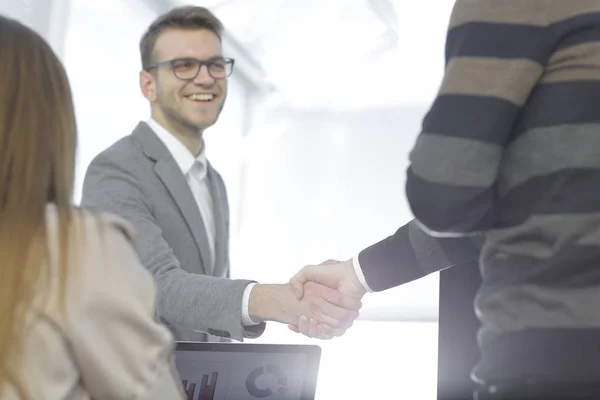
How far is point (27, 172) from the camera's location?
778 mm

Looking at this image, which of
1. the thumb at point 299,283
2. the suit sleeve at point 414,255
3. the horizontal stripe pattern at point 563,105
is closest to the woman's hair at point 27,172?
the horizontal stripe pattern at point 563,105

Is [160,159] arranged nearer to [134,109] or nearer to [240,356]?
[240,356]

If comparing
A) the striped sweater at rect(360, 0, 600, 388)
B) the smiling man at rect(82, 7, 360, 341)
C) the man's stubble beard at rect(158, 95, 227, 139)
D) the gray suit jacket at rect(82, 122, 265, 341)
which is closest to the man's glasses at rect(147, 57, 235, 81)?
the smiling man at rect(82, 7, 360, 341)

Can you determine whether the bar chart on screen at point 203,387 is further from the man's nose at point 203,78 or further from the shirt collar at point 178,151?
the man's nose at point 203,78

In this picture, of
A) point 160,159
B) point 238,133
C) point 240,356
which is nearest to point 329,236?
point 238,133

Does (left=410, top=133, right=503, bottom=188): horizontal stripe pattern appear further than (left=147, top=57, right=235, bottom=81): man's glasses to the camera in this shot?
No

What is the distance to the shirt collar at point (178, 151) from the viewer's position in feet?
7.00

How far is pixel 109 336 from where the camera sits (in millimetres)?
772

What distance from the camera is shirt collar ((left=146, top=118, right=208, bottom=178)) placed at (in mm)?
2133

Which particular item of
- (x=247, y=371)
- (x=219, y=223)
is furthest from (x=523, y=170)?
(x=219, y=223)

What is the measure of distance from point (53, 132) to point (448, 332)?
0.72 metres

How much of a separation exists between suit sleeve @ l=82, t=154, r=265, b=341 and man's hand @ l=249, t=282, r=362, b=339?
0.04m

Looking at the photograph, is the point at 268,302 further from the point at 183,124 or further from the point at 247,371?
the point at 183,124

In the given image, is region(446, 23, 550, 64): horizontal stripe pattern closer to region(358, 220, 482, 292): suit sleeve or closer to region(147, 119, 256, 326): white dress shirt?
region(358, 220, 482, 292): suit sleeve
